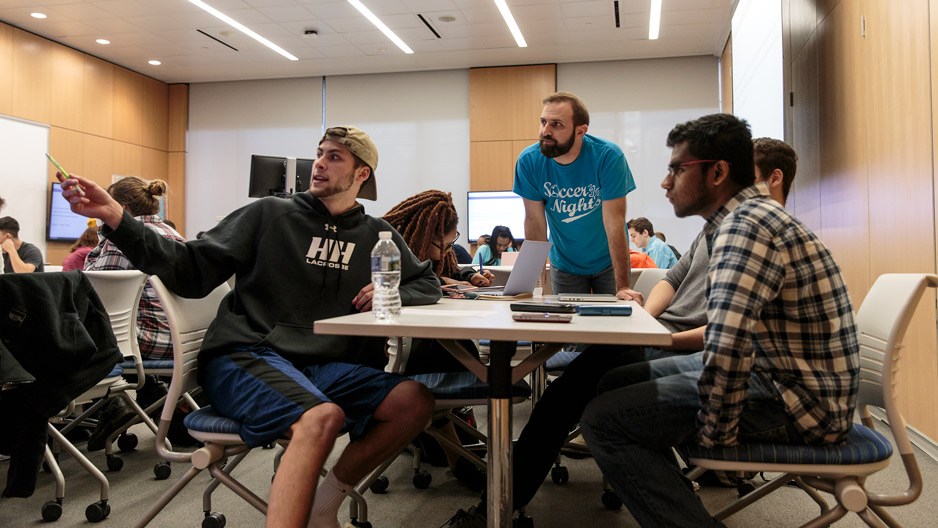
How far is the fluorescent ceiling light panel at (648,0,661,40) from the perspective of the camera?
6.73m

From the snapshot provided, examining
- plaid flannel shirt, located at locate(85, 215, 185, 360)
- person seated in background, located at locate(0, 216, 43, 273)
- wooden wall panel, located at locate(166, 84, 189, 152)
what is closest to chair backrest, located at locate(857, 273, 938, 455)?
plaid flannel shirt, located at locate(85, 215, 185, 360)

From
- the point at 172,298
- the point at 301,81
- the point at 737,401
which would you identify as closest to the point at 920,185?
the point at 737,401

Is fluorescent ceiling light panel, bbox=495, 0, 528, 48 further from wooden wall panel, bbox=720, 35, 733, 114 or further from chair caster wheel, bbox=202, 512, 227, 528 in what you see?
chair caster wheel, bbox=202, 512, 227, 528

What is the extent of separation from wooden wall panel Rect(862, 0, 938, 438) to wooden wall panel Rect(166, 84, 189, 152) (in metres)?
8.99

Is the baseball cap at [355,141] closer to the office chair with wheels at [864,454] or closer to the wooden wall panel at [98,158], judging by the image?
the office chair with wheels at [864,454]

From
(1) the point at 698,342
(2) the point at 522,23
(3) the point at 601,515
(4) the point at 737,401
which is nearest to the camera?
(4) the point at 737,401

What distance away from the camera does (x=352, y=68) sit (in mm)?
9016

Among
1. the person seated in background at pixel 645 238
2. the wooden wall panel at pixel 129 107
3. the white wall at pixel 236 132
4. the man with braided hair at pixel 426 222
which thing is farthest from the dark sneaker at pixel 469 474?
the wooden wall panel at pixel 129 107

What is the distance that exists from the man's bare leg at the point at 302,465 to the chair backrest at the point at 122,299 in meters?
1.40

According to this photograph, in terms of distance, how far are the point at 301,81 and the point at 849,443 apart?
9.32m

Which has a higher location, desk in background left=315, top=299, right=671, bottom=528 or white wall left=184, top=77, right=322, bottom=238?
white wall left=184, top=77, right=322, bottom=238

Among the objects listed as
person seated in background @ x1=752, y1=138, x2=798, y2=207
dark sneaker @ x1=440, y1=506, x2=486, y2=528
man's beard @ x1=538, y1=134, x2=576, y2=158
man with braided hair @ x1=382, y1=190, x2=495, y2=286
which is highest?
man's beard @ x1=538, y1=134, x2=576, y2=158

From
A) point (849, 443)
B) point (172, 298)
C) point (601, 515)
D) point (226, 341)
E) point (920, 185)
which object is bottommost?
point (601, 515)

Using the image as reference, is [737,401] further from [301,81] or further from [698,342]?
[301,81]
